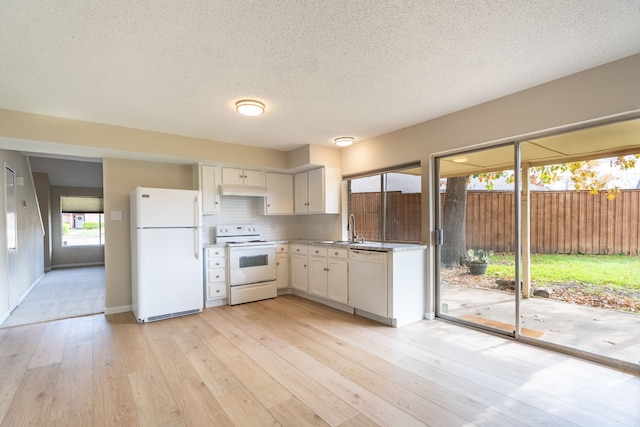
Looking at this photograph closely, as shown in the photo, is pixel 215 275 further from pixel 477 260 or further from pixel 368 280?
pixel 477 260

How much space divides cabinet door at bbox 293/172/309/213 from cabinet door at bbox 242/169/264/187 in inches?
24.7

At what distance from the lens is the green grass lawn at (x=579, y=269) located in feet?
8.33

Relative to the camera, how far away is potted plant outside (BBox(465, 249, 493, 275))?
337 cm

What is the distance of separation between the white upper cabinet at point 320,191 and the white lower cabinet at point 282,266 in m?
0.71

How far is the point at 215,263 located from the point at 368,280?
221 centimetres

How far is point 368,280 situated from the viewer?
12.0 ft

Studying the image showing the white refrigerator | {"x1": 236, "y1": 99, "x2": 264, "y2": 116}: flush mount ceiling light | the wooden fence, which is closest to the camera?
the wooden fence

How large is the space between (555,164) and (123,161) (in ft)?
17.1

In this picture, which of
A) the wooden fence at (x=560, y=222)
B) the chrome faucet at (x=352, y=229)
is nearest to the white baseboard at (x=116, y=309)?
the chrome faucet at (x=352, y=229)

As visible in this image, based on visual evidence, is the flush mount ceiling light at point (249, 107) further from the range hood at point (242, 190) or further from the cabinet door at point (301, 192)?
the cabinet door at point (301, 192)

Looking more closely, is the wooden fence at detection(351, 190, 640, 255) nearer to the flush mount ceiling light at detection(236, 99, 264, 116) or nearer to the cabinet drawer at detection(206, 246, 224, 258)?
the flush mount ceiling light at detection(236, 99, 264, 116)

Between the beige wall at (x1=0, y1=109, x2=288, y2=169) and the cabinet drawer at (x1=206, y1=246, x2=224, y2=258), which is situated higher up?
the beige wall at (x1=0, y1=109, x2=288, y2=169)

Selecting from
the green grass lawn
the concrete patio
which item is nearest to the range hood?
the concrete patio

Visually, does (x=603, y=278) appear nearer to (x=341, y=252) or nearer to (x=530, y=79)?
(x=530, y=79)
